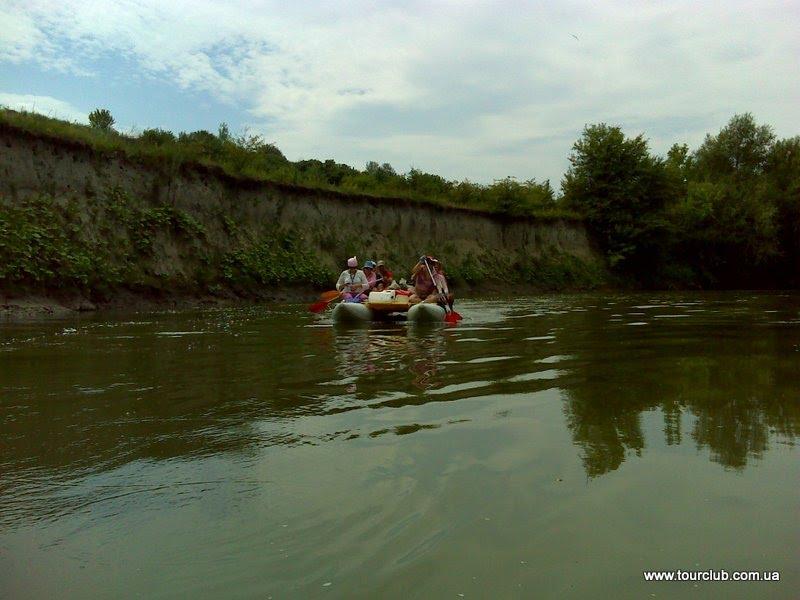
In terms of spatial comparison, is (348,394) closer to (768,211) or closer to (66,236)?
(66,236)

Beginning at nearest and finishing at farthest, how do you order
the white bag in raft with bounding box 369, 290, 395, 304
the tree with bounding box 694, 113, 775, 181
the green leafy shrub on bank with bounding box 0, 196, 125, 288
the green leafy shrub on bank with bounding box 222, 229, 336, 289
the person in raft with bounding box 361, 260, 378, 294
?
the white bag in raft with bounding box 369, 290, 395, 304 < the green leafy shrub on bank with bounding box 0, 196, 125, 288 < the person in raft with bounding box 361, 260, 378, 294 < the green leafy shrub on bank with bounding box 222, 229, 336, 289 < the tree with bounding box 694, 113, 775, 181

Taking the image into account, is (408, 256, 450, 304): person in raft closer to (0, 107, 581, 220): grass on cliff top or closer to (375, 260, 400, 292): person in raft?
(375, 260, 400, 292): person in raft

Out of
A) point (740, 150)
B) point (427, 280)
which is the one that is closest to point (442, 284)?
point (427, 280)

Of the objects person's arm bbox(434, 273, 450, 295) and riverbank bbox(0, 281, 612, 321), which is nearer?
person's arm bbox(434, 273, 450, 295)

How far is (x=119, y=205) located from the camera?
19.3 m

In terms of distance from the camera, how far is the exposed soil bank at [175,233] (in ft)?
54.3

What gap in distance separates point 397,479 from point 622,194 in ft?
126

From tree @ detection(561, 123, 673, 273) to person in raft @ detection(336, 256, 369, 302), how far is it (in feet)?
86.6

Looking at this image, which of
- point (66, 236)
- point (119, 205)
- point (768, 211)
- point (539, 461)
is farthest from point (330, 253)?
point (768, 211)

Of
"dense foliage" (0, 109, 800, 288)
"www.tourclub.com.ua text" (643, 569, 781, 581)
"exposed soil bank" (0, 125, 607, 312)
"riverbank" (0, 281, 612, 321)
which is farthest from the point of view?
"dense foliage" (0, 109, 800, 288)

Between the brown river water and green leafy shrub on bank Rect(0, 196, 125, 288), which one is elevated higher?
green leafy shrub on bank Rect(0, 196, 125, 288)

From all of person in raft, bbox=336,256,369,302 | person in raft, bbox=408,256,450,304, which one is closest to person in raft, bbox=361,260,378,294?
person in raft, bbox=336,256,369,302

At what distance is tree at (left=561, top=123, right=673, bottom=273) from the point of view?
38125 mm

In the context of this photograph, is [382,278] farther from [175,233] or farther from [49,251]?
[175,233]
